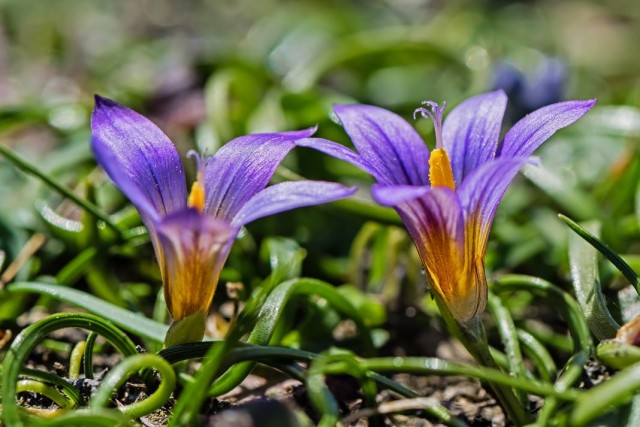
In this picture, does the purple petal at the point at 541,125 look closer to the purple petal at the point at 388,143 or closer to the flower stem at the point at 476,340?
the purple petal at the point at 388,143

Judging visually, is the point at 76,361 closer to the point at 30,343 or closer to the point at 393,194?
the point at 30,343

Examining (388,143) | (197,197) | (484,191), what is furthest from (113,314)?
(484,191)

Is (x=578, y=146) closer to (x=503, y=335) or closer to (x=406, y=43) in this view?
(x=406, y=43)

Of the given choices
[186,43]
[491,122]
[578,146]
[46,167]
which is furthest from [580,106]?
[186,43]

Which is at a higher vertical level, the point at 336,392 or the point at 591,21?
the point at 591,21

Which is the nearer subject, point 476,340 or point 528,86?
point 476,340

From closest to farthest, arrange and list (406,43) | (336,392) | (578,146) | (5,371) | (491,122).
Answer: (5,371)
(491,122)
(336,392)
(578,146)
(406,43)
